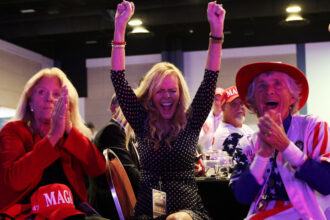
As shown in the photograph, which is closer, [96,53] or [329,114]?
[329,114]

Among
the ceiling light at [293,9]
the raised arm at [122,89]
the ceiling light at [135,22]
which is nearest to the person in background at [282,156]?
the raised arm at [122,89]

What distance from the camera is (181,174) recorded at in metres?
2.40

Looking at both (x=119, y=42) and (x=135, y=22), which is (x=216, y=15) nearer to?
(x=119, y=42)

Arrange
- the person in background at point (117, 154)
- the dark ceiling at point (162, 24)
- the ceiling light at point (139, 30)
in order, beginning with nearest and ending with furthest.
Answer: the person in background at point (117, 154), the dark ceiling at point (162, 24), the ceiling light at point (139, 30)

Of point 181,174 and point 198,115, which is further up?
point 198,115

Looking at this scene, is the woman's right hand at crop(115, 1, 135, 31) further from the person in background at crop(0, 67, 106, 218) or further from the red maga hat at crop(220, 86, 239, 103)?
→ the red maga hat at crop(220, 86, 239, 103)

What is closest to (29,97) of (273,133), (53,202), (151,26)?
(53,202)

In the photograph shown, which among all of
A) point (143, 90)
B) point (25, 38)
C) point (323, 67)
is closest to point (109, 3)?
point (25, 38)

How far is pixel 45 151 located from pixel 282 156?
1.16 metres

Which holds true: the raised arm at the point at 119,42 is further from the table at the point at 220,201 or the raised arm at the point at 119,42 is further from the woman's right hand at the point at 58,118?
the table at the point at 220,201

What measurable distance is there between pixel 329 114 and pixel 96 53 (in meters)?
5.69

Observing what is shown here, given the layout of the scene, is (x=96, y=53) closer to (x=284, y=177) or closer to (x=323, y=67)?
(x=323, y=67)

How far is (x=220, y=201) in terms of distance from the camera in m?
2.98

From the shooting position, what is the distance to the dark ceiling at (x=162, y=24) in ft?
27.7
